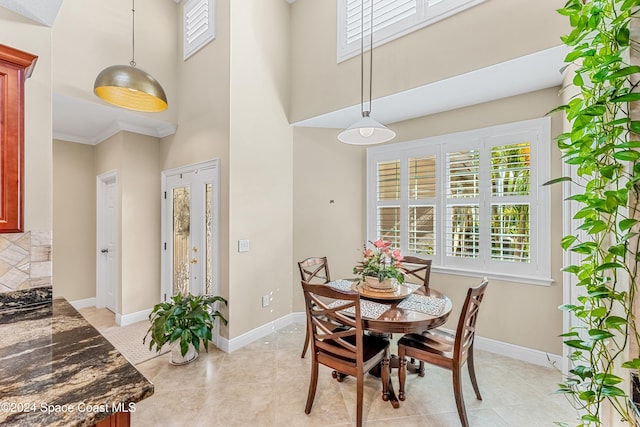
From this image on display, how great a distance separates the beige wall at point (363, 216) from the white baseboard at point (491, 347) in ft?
0.18

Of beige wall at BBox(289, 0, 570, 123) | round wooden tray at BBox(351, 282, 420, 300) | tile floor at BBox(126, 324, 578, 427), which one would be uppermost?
beige wall at BBox(289, 0, 570, 123)

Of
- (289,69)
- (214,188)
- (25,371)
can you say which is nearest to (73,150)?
(214,188)

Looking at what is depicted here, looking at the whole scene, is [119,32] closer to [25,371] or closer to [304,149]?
[304,149]

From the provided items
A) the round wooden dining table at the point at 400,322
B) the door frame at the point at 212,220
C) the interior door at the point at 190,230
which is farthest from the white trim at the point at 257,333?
the round wooden dining table at the point at 400,322

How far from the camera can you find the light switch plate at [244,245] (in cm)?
310

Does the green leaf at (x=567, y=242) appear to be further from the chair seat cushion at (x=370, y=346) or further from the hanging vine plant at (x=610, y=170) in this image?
the chair seat cushion at (x=370, y=346)

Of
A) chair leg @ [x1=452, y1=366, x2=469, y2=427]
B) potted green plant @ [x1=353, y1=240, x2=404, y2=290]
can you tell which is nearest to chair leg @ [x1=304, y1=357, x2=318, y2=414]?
potted green plant @ [x1=353, y1=240, x2=404, y2=290]

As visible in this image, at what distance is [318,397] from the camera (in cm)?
226

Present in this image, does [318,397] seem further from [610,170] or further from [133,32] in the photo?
[133,32]

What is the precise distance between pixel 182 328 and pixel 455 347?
7.73ft

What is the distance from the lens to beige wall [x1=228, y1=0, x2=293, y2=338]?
308 cm

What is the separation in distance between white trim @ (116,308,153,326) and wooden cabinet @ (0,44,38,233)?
9.31 ft

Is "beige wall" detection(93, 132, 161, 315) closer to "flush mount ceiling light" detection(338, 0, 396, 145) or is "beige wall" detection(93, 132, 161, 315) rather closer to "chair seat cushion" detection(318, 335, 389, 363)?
"flush mount ceiling light" detection(338, 0, 396, 145)

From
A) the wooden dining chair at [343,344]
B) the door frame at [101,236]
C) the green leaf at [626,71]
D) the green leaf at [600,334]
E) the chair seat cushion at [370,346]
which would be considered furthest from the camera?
the door frame at [101,236]
